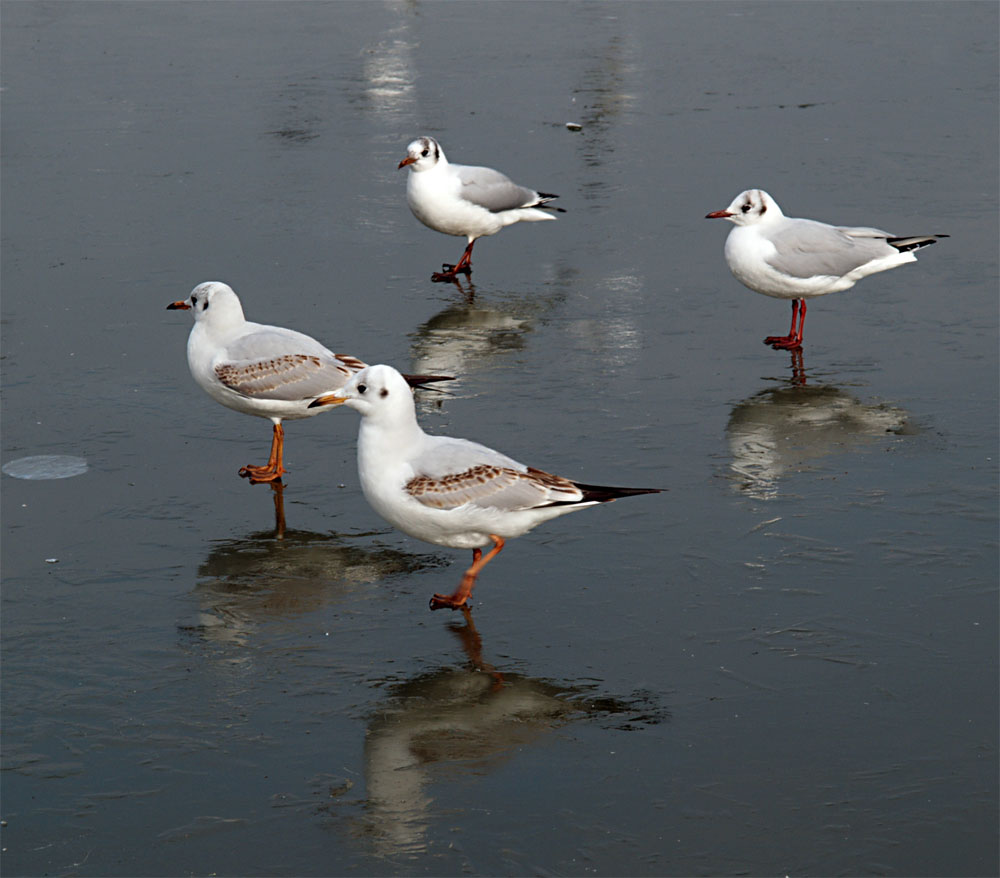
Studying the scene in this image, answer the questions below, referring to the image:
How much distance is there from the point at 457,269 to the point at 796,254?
335 cm

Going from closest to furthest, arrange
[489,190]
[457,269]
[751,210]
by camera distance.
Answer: [751,210]
[457,269]
[489,190]

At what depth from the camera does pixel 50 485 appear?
849cm

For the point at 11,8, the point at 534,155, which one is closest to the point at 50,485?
the point at 534,155

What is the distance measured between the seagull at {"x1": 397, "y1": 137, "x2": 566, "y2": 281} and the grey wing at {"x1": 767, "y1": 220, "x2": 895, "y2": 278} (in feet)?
10.3

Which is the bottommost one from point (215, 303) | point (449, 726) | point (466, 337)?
point (449, 726)

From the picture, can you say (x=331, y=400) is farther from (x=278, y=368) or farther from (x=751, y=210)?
(x=751, y=210)

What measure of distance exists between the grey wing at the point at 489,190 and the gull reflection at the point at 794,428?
163 inches

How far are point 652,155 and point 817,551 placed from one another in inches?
382

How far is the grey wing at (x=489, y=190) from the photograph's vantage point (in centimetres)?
1325

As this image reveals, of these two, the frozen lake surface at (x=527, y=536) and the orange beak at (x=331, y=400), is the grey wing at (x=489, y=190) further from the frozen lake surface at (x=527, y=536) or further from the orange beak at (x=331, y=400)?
the orange beak at (x=331, y=400)

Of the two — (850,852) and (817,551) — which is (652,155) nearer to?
(817,551)

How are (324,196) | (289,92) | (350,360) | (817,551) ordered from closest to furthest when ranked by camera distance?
(817,551) → (350,360) → (324,196) → (289,92)

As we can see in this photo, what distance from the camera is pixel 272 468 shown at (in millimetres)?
8688

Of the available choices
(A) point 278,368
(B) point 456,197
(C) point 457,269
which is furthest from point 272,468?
(B) point 456,197
